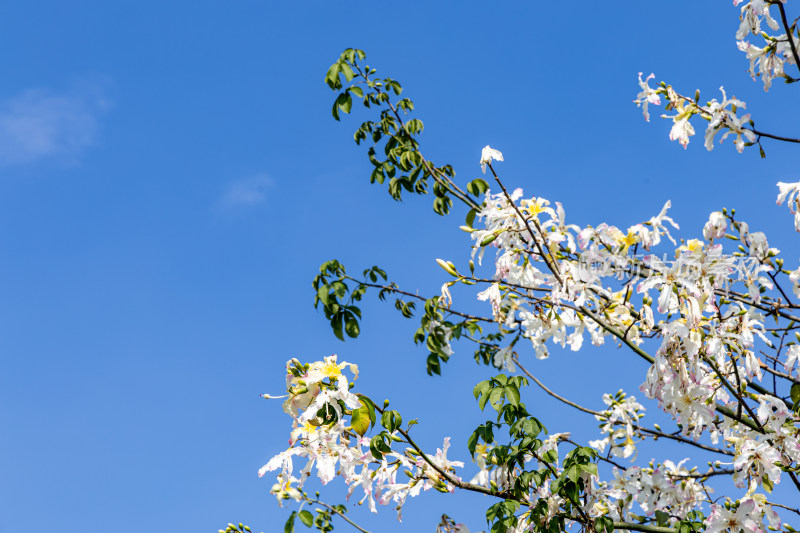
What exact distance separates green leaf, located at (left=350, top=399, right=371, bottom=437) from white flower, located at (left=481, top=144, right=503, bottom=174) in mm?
1103

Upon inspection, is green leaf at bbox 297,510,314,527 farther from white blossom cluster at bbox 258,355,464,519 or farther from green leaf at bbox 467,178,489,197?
green leaf at bbox 467,178,489,197

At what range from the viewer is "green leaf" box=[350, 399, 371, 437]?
2.62 metres

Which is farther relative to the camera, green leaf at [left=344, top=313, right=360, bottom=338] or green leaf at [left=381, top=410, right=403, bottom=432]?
green leaf at [left=344, top=313, right=360, bottom=338]

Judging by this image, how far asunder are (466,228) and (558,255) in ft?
1.34

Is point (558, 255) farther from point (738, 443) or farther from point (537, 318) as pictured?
point (738, 443)

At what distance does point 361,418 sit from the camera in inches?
104

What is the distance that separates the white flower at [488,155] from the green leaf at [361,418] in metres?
1.10

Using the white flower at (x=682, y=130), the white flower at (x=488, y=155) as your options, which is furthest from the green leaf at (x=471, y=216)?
the white flower at (x=682, y=130)

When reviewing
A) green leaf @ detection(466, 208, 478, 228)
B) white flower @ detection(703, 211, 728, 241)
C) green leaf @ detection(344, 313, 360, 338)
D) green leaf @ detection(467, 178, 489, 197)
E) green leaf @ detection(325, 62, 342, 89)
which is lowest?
white flower @ detection(703, 211, 728, 241)

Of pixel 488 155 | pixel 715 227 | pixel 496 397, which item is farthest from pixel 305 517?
pixel 715 227

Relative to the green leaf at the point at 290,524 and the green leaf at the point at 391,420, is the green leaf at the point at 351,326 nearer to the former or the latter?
the green leaf at the point at 290,524

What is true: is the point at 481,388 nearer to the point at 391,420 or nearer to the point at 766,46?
the point at 391,420

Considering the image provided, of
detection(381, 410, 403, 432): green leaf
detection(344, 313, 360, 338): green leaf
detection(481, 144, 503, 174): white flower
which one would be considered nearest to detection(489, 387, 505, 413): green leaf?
Answer: detection(381, 410, 403, 432): green leaf

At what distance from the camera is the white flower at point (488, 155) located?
3.09m
